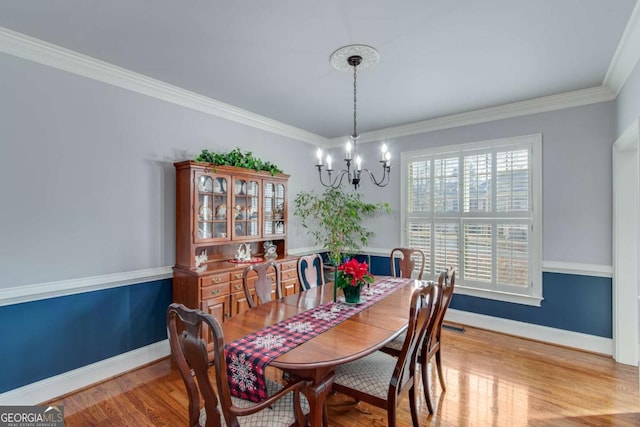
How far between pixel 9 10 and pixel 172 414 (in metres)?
2.95

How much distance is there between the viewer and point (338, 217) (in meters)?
4.83

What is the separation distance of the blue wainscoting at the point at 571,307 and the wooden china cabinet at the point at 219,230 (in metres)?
2.71

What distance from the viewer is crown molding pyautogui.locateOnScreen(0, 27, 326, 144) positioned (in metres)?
2.27

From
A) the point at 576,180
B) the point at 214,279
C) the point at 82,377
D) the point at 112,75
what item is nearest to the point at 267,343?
the point at 214,279

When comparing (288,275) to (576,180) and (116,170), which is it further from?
(576,180)

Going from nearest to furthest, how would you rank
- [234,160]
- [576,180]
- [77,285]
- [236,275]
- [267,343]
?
[267,343], [77,285], [236,275], [576,180], [234,160]

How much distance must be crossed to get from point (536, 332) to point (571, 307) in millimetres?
460

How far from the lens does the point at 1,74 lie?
2227mm

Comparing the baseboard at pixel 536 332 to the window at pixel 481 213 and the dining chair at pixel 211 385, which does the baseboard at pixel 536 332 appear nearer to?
the window at pixel 481 213

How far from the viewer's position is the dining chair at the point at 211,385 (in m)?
1.27

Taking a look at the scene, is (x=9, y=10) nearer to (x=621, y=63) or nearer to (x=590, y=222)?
(x=621, y=63)

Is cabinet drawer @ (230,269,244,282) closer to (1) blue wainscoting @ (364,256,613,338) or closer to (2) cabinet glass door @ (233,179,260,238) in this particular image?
(2) cabinet glass door @ (233,179,260,238)

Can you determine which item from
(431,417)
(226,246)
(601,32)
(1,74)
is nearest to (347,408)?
A: (431,417)

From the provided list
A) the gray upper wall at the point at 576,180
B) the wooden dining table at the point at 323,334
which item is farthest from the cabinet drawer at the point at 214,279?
the gray upper wall at the point at 576,180
